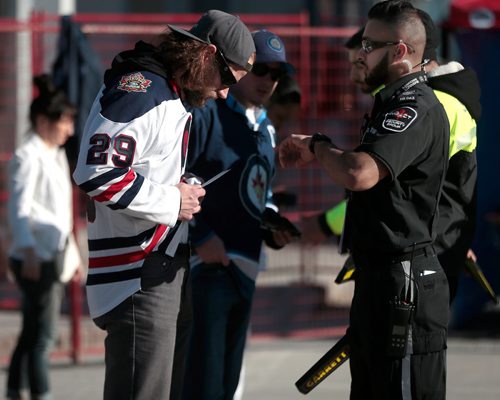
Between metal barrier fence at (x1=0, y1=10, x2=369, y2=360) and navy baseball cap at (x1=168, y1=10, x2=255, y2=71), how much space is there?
3.31 meters

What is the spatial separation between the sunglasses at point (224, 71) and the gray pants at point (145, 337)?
0.68 m

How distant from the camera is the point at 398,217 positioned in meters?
3.94

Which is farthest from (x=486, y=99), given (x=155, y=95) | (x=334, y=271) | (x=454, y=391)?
(x=155, y=95)

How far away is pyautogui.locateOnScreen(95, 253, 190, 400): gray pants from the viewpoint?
3.96 m

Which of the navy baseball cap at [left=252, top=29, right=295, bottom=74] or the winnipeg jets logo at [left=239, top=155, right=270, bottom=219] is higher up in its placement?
the navy baseball cap at [left=252, top=29, right=295, bottom=74]

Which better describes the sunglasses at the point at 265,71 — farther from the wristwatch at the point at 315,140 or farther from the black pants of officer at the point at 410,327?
the black pants of officer at the point at 410,327

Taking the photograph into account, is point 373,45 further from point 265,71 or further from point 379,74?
point 265,71

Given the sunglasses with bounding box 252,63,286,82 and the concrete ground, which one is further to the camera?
the concrete ground

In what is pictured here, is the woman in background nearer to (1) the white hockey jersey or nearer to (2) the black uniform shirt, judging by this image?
(1) the white hockey jersey

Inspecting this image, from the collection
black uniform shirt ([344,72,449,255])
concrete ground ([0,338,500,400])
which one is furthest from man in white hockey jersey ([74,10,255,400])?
concrete ground ([0,338,500,400])

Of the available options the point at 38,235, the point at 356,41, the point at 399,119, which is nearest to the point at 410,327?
the point at 399,119

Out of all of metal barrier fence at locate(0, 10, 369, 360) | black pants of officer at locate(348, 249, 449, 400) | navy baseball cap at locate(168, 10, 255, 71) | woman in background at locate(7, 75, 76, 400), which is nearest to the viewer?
black pants of officer at locate(348, 249, 449, 400)

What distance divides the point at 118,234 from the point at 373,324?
963 mm

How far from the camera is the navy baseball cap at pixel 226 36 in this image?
4066 millimetres
